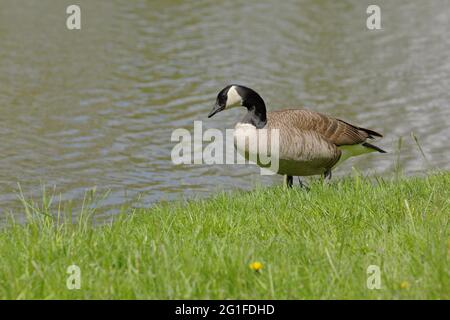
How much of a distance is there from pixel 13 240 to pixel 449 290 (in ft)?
10.4

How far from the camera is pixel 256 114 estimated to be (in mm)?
9219

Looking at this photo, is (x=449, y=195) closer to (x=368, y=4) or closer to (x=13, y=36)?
(x=13, y=36)

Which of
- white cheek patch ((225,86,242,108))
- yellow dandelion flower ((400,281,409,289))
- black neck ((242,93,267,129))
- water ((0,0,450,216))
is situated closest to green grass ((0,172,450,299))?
yellow dandelion flower ((400,281,409,289))

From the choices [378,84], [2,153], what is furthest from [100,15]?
[2,153]

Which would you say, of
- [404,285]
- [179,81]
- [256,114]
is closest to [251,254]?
[404,285]

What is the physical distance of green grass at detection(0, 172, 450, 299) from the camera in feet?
15.4

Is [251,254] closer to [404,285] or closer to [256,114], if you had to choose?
[404,285]

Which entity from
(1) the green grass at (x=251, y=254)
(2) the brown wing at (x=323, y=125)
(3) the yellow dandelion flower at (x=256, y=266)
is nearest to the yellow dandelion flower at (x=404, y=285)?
(1) the green grass at (x=251, y=254)

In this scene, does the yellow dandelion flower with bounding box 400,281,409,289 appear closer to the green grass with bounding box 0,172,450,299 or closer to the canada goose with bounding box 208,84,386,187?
the green grass with bounding box 0,172,450,299

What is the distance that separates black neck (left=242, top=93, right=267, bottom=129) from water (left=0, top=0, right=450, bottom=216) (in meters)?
1.23

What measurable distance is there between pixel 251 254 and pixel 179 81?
12001 millimetres

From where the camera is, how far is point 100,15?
22.4 meters

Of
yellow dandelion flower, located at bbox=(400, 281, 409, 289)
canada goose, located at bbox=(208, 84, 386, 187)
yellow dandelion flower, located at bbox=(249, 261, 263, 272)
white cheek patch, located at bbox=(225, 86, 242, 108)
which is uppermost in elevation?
white cheek patch, located at bbox=(225, 86, 242, 108)
